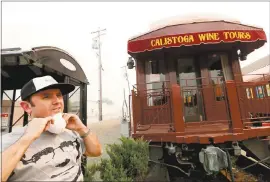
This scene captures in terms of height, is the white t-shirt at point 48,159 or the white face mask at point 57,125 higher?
the white face mask at point 57,125

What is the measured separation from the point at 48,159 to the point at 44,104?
0.48 m

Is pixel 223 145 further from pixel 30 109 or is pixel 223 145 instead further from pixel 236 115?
pixel 30 109

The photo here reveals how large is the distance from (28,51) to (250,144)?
5.38 metres

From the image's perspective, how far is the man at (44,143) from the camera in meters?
1.43

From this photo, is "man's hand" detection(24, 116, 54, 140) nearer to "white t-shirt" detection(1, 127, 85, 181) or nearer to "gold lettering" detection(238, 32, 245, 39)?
"white t-shirt" detection(1, 127, 85, 181)

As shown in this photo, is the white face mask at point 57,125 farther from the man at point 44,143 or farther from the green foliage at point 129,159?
the green foliage at point 129,159

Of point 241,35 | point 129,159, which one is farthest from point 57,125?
point 241,35

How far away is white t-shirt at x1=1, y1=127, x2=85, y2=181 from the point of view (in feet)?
5.00

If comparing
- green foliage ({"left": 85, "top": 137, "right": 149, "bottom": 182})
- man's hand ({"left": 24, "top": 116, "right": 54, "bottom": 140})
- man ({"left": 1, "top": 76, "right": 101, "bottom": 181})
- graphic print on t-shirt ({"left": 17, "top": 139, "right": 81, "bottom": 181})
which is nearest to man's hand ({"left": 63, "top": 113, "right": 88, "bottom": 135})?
man ({"left": 1, "top": 76, "right": 101, "bottom": 181})

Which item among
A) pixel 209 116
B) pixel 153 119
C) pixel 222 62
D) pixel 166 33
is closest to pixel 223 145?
pixel 209 116

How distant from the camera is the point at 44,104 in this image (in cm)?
174

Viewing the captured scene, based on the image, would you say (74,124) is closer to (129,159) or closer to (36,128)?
(36,128)

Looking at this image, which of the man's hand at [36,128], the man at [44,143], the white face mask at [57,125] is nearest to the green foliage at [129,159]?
the man at [44,143]

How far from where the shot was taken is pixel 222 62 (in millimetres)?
6574
